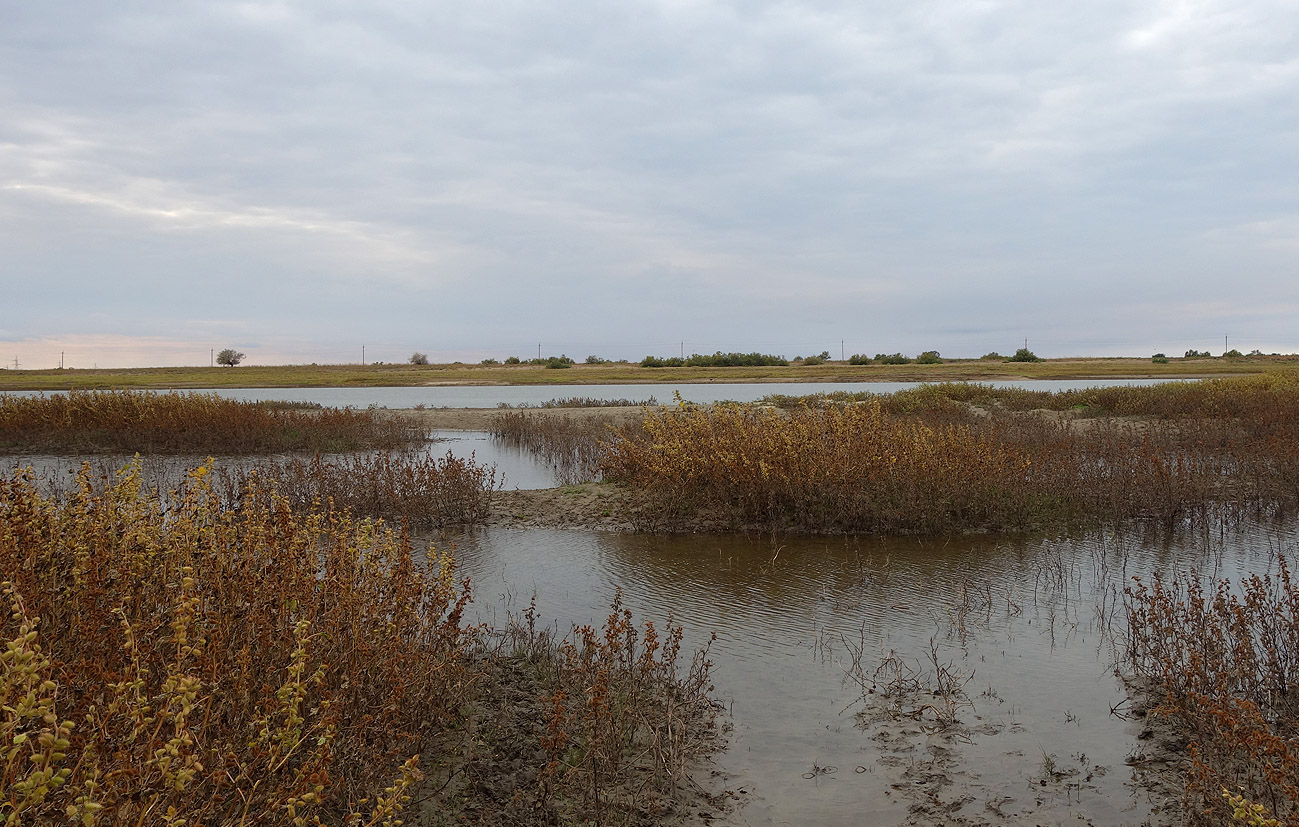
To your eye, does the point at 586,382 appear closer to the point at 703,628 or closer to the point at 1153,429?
the point at 1153,429

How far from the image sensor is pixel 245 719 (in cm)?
338

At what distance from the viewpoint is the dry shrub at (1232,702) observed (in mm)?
3477

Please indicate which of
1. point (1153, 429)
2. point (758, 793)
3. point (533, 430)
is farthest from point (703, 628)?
point (533, 430)

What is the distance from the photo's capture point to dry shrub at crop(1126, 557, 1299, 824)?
137 inches

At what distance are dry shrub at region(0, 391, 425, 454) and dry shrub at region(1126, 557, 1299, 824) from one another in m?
17.5

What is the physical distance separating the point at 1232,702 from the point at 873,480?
5.98 m

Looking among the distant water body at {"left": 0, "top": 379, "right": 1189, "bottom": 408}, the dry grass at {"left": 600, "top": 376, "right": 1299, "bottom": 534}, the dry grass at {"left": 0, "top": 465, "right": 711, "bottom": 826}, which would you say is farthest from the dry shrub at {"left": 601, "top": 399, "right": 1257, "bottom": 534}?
the distant water body at {"left": 0, "top": 379, "right": 1189, "bottom": 408}

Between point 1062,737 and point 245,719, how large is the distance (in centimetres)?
422

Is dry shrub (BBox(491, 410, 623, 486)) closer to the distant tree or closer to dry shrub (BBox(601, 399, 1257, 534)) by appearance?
dry shrub (BBox(601, 399, 1257, 534))

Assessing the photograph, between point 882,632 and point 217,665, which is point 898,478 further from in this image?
point 217,665

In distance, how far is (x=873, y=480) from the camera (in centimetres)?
1050

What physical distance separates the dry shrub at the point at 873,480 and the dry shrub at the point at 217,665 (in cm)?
596

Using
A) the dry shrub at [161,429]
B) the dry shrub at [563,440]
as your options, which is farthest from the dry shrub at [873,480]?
the dry shrub at [161,429]

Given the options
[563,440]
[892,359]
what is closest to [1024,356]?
[892,359]
